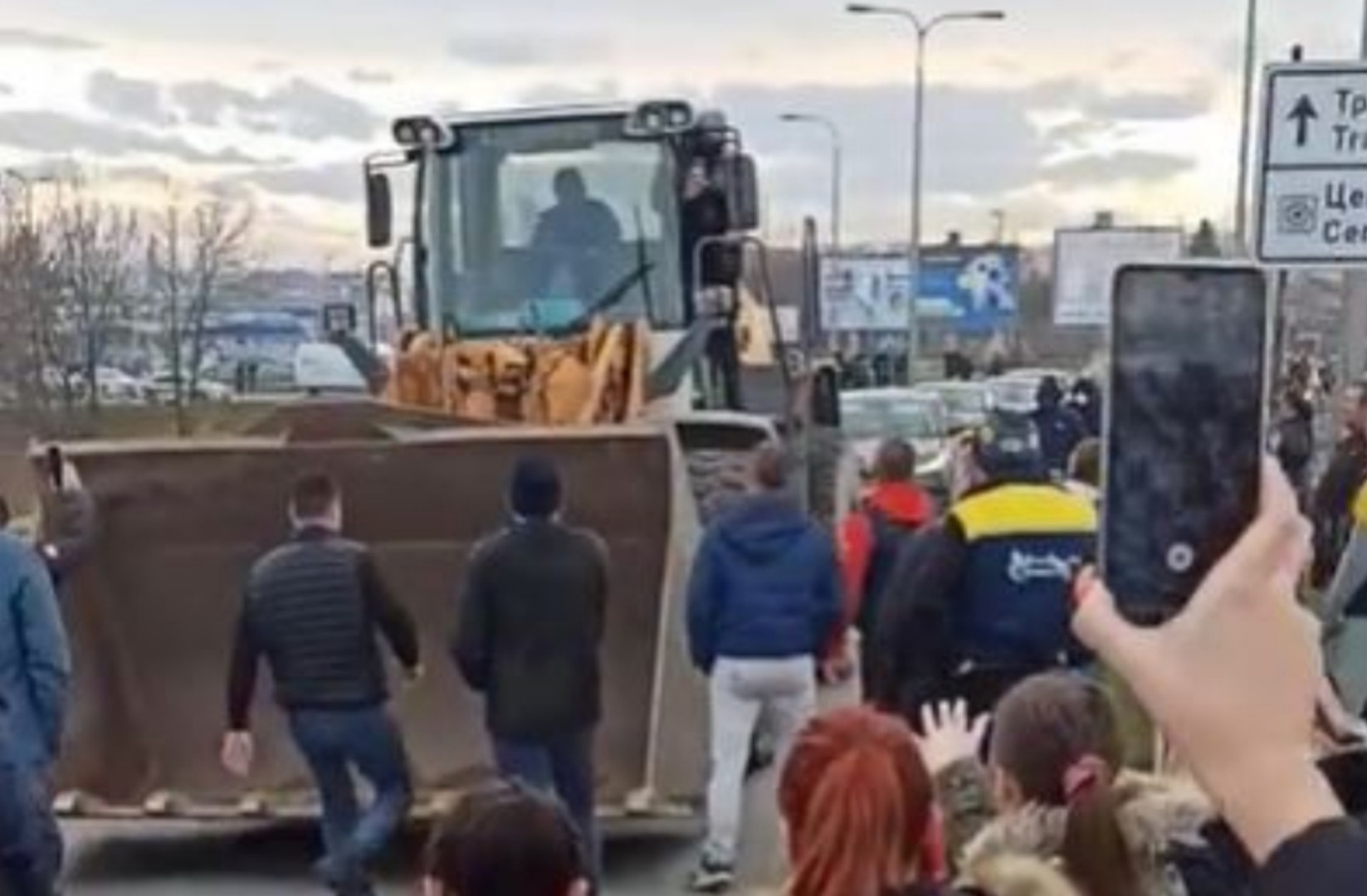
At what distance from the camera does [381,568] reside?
36.7 ft

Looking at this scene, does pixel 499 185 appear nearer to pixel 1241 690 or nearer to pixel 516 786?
pixel 516 786

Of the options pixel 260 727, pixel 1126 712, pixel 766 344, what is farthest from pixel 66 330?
pixel 1126 712

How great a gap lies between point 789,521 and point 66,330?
134 feet

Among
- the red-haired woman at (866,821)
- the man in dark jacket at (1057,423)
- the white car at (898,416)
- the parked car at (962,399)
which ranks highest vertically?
the red-haired woman at (866,821)

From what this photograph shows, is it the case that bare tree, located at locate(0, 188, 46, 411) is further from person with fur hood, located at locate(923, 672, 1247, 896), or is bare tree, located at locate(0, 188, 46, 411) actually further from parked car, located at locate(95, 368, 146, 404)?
person with fur hood, located at locate(923, 672, 1247, 896)

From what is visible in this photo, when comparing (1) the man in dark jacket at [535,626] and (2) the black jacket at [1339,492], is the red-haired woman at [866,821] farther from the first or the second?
(2) the black jacket at [1339,492]

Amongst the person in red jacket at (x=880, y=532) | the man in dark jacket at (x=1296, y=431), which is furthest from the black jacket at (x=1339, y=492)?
the man in dark jacket at (x=1296, y=431)

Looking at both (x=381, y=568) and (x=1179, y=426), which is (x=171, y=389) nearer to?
(x=381, y=568)

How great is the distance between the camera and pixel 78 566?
11133mm

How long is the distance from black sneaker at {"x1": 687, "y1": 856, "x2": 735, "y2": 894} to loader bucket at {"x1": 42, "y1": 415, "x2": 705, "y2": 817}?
1.58ft

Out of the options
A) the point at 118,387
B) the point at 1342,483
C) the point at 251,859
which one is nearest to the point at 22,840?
the point at 251,859

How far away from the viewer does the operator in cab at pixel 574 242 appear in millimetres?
14188

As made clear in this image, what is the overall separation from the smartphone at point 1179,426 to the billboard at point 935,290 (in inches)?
2201

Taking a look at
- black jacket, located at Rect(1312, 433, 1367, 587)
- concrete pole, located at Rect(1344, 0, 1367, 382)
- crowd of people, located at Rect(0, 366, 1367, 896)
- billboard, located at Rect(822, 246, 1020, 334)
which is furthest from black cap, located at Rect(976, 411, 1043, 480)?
billboard, located at Rect(822, 246, 1020, 334)
